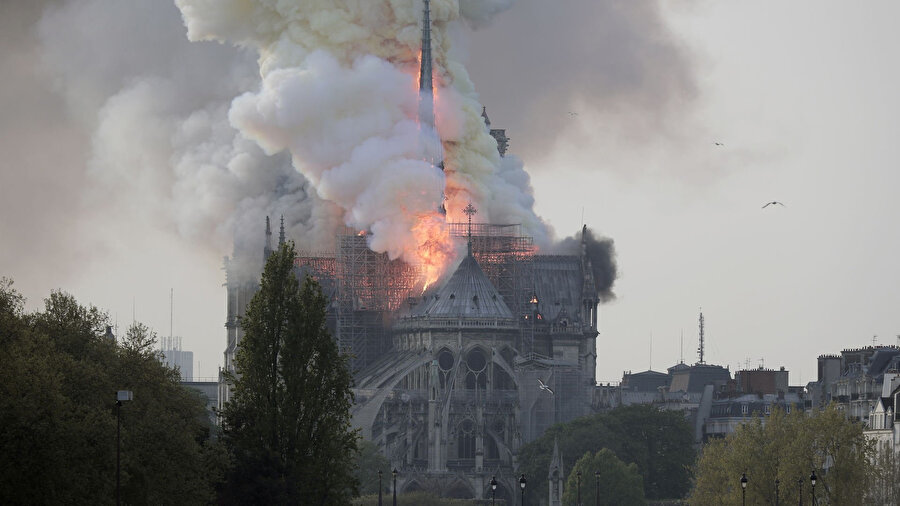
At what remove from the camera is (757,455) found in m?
138

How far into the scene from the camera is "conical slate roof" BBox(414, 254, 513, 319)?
195m

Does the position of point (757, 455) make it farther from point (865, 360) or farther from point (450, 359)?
point (450, 359)

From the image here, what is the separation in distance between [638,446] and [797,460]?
153 feet

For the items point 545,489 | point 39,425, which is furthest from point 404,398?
point 39,425

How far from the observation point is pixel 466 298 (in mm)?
195625

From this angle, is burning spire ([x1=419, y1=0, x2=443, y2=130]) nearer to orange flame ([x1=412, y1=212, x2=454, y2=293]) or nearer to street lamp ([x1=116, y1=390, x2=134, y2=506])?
orange flame ([x1=412, y1=212, x2=454, y2=293])

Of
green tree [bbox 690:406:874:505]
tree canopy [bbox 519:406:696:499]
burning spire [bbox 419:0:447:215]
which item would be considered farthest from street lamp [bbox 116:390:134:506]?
burning spire [bbox 419:0:447:215]

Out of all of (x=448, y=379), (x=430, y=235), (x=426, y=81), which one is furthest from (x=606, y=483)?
(x=426, y=81)

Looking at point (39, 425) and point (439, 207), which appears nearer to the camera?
point (39, 425)

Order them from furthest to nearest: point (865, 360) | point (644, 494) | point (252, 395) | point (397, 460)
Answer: point (397, 460), point (644, 494), point (865, 360), point (252, 395)

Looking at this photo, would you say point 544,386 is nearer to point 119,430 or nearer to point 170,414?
point 170,414

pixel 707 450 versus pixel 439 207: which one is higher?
pixel 439 207

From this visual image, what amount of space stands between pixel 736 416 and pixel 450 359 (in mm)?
20372

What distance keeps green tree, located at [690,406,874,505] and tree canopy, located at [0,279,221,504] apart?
104ft
